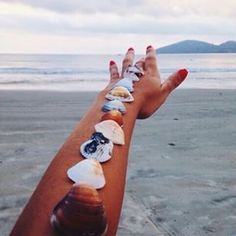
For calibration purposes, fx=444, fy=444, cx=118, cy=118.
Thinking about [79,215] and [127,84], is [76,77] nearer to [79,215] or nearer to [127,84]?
[127,84]

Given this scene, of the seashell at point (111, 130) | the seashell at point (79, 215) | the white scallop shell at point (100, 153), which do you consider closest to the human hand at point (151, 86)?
the seashell at point (111, 130)

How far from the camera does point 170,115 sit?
23.2 ft

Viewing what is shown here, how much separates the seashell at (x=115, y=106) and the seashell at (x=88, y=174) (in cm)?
35

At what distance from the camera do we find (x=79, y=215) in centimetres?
78

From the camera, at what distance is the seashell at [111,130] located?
3.72 ft

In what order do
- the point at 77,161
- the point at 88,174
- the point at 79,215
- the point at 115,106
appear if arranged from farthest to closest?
the point at 115,106 → the point at 77,161 → the point at 88,174 → the point at 79,215

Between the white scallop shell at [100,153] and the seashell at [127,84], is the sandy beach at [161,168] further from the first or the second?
the white scallop shell at [100,153]

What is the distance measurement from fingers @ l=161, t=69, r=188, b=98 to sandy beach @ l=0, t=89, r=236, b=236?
3.60 ft

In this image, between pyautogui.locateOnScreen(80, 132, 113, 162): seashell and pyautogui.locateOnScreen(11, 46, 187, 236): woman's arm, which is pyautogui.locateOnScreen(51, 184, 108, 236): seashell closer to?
pyautogui.locateOnScreen(11, 46, 187, 236): woman's arm

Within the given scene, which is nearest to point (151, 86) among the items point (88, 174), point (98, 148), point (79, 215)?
point (98, 148)

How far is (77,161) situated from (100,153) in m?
0.06

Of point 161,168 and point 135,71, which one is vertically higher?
point 135,71

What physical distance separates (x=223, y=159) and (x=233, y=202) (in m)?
1.22

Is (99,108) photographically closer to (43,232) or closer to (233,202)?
(43,232)
